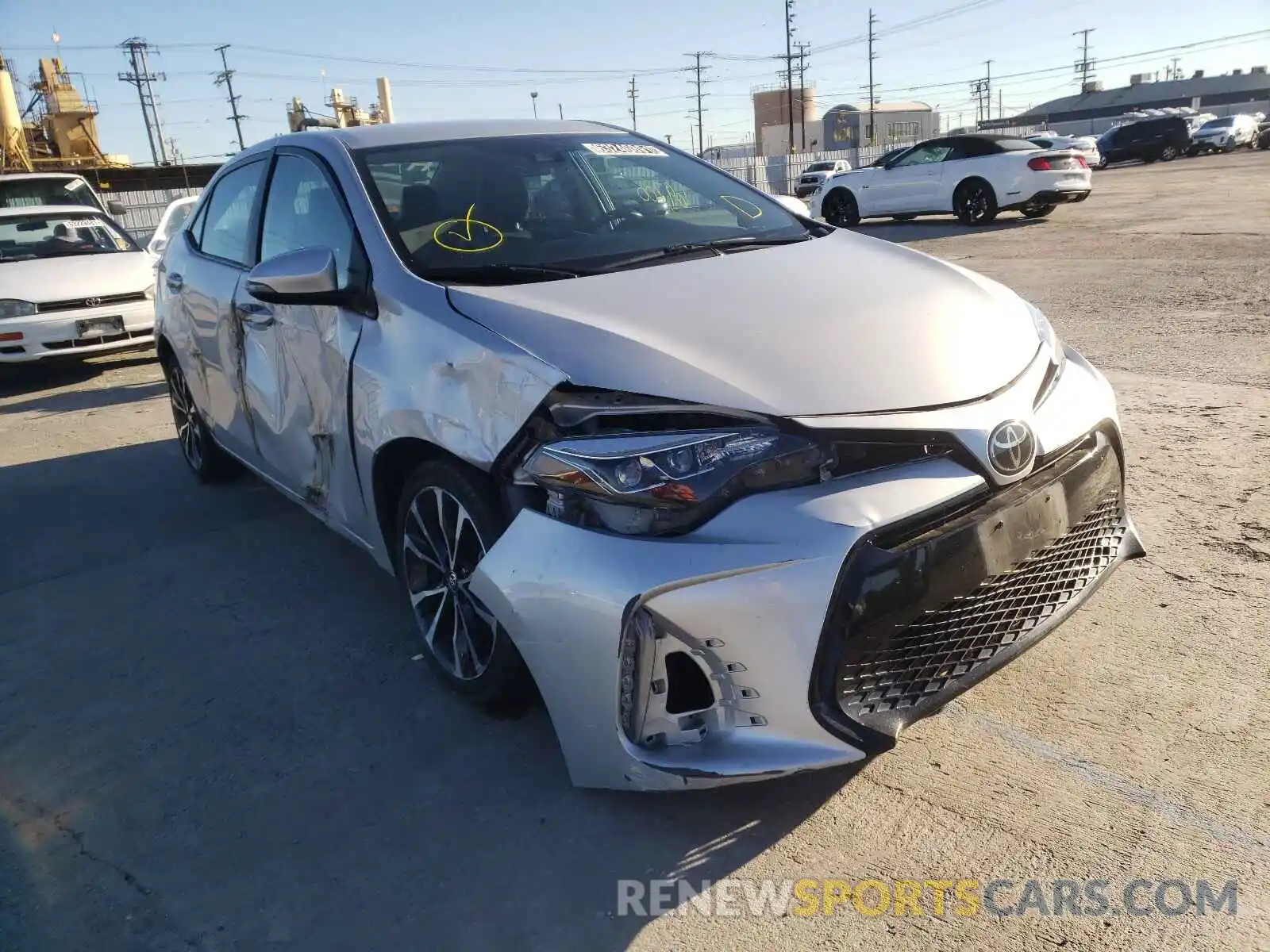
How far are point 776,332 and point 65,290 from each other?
817 centimetres

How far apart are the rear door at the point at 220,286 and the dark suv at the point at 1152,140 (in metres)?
39.1

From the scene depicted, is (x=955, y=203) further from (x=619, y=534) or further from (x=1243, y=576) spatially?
(x=619, y=534)

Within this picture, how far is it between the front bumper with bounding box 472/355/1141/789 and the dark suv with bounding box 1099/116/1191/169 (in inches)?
1584

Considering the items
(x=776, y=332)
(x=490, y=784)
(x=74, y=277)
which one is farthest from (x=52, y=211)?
(x=776, y=332)

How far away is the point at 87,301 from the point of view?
8539mm

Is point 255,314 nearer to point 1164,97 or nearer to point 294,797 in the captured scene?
point 294,797

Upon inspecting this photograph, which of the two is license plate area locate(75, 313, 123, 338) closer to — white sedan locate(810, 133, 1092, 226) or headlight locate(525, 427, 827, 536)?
headlight locate(525, 427, 827, 536)

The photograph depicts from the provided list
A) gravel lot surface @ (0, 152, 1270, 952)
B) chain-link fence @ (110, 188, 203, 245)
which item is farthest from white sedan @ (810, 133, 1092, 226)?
chain-link fence @ (110, 188, 203, 245)

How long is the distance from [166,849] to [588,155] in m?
2.69

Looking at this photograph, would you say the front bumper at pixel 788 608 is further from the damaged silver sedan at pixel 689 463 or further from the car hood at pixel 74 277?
the car hood at pixel 74 277

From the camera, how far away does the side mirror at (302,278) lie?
2895 mm

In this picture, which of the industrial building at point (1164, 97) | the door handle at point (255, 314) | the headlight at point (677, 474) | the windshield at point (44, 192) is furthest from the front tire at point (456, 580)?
the industrial building at point (1164, 97)

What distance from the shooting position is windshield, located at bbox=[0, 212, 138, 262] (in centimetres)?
916

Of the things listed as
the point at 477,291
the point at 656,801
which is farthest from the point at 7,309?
the point at 656,801
